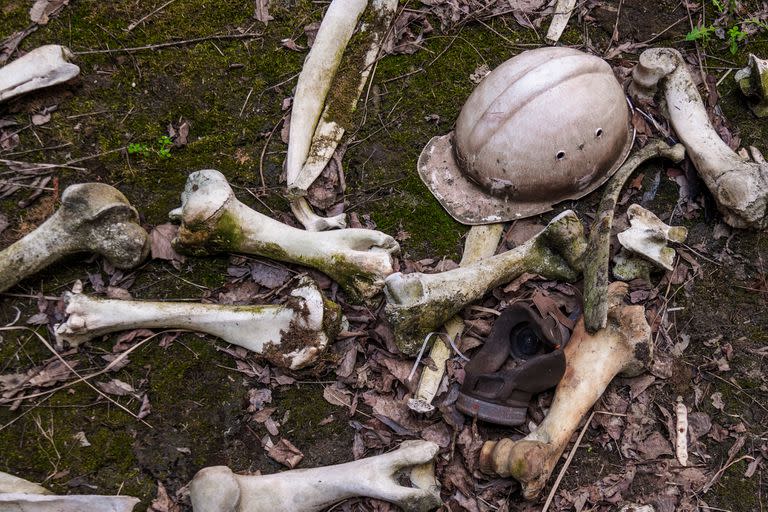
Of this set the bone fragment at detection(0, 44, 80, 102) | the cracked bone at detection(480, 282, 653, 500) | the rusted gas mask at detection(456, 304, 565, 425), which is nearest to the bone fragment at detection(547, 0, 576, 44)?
the cracked bone at detection(480, 282, 653, 500)

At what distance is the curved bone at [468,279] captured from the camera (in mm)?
3061

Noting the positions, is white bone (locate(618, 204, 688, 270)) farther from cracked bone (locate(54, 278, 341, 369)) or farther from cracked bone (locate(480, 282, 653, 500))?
cracked bone (locate(54, 278, 341, 369))

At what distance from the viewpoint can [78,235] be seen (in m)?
3.19

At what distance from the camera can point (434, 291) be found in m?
3.10

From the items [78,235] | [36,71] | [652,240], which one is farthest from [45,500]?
[652,240]

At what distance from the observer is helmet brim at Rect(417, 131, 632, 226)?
3.58 meters

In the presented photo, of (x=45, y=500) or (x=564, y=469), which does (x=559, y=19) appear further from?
(x=45, y=500)

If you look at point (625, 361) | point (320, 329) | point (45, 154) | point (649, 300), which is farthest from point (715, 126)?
point (45, 154)

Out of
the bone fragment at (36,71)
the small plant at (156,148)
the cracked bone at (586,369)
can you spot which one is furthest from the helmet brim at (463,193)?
the bone fragment at (36,71)

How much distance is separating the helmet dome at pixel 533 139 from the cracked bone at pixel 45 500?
228 centimetres

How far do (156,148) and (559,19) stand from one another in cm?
268

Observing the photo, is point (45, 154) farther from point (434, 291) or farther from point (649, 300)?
point (649, 300)

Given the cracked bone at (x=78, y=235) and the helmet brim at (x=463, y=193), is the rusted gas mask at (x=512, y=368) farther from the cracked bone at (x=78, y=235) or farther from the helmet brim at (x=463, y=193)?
the cracked bone at (x=78, y=235)

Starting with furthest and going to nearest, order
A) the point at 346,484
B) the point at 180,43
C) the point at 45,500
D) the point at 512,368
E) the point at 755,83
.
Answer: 1. the point at 180,43
2. the point at 755,83
3. the point at 512,368
4. the point at 346,484
5. the point at 45,500
